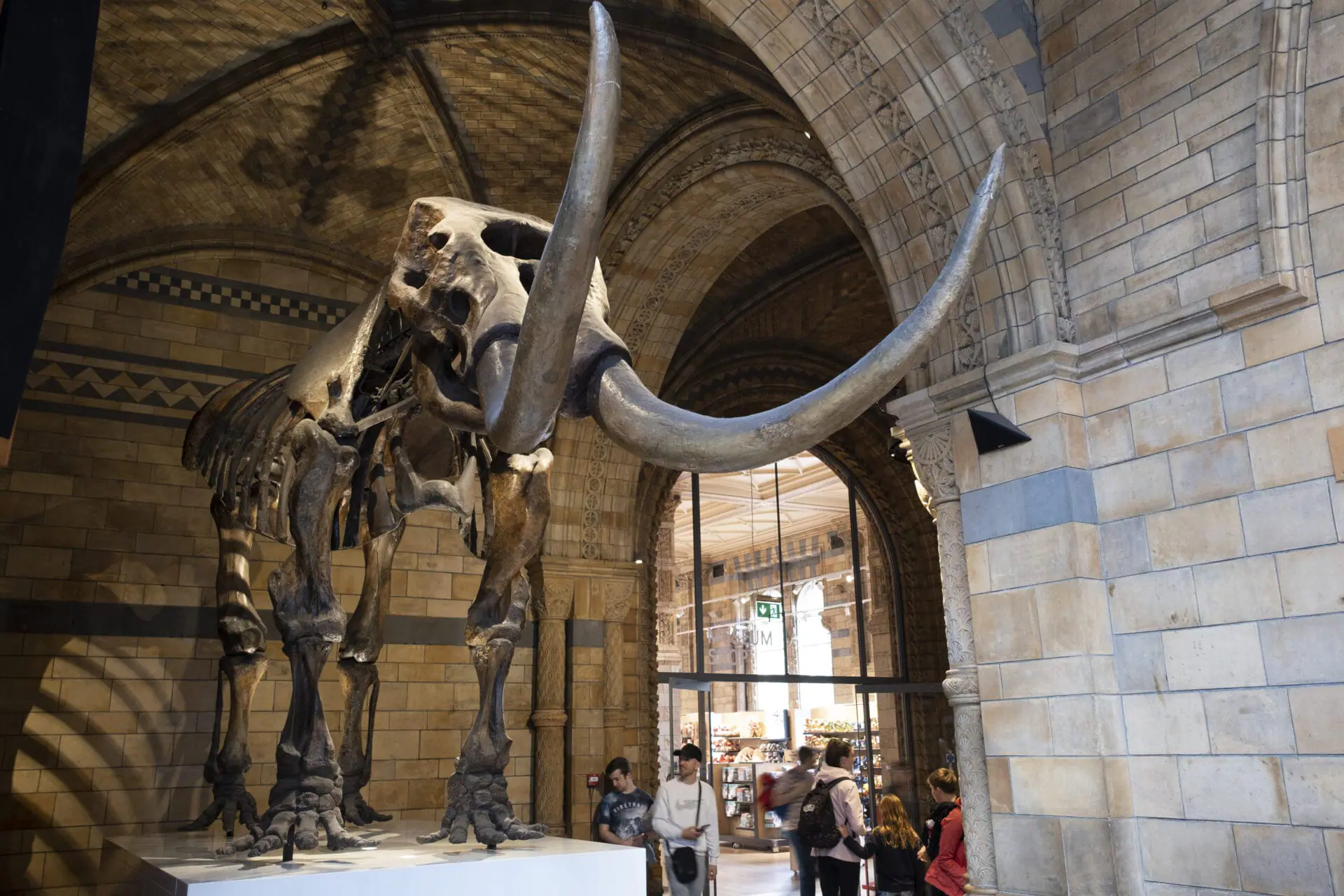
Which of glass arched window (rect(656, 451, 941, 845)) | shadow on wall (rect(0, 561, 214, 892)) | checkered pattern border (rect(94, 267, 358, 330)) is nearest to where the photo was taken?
shadow on wall (rect(0, 561, 214, 892))

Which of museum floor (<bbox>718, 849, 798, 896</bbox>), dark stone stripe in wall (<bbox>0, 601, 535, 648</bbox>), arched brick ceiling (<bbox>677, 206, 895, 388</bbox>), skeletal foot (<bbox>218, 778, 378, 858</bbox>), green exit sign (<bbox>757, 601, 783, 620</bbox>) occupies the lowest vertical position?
museum floor (<bbox>718, 849, 798, 896</bbox>)

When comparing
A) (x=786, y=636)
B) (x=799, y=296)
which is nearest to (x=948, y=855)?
(x=786, y=636)

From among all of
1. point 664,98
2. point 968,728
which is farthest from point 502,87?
point 968,728

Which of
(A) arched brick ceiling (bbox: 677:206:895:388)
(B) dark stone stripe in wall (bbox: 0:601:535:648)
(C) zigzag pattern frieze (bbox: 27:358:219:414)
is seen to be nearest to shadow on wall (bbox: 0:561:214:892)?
(B) dark stone stripe in wall (bbox: 0:601:535:648)

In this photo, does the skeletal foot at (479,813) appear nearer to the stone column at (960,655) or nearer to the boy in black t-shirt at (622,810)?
the boy in black t-shirt at (622,810)

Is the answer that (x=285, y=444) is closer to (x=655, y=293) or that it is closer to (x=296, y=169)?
(x=296, y=169)

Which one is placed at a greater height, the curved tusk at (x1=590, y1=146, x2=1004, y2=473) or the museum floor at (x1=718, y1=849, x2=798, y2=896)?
the curved tusk at (x1=590, y1=146, x2=1004, y2=473)

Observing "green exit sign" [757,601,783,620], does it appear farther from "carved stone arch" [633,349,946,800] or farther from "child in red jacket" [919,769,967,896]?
"child in red jacket" [919,769,967,896]

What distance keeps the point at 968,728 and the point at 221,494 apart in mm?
3893

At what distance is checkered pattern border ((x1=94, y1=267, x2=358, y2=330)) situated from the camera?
7.81 meters

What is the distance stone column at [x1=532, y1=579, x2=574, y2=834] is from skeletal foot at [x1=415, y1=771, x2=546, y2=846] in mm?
4859

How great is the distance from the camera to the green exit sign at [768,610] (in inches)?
511

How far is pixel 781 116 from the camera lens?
684cm

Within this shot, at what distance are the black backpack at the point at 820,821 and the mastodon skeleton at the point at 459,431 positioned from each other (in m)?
2.30
